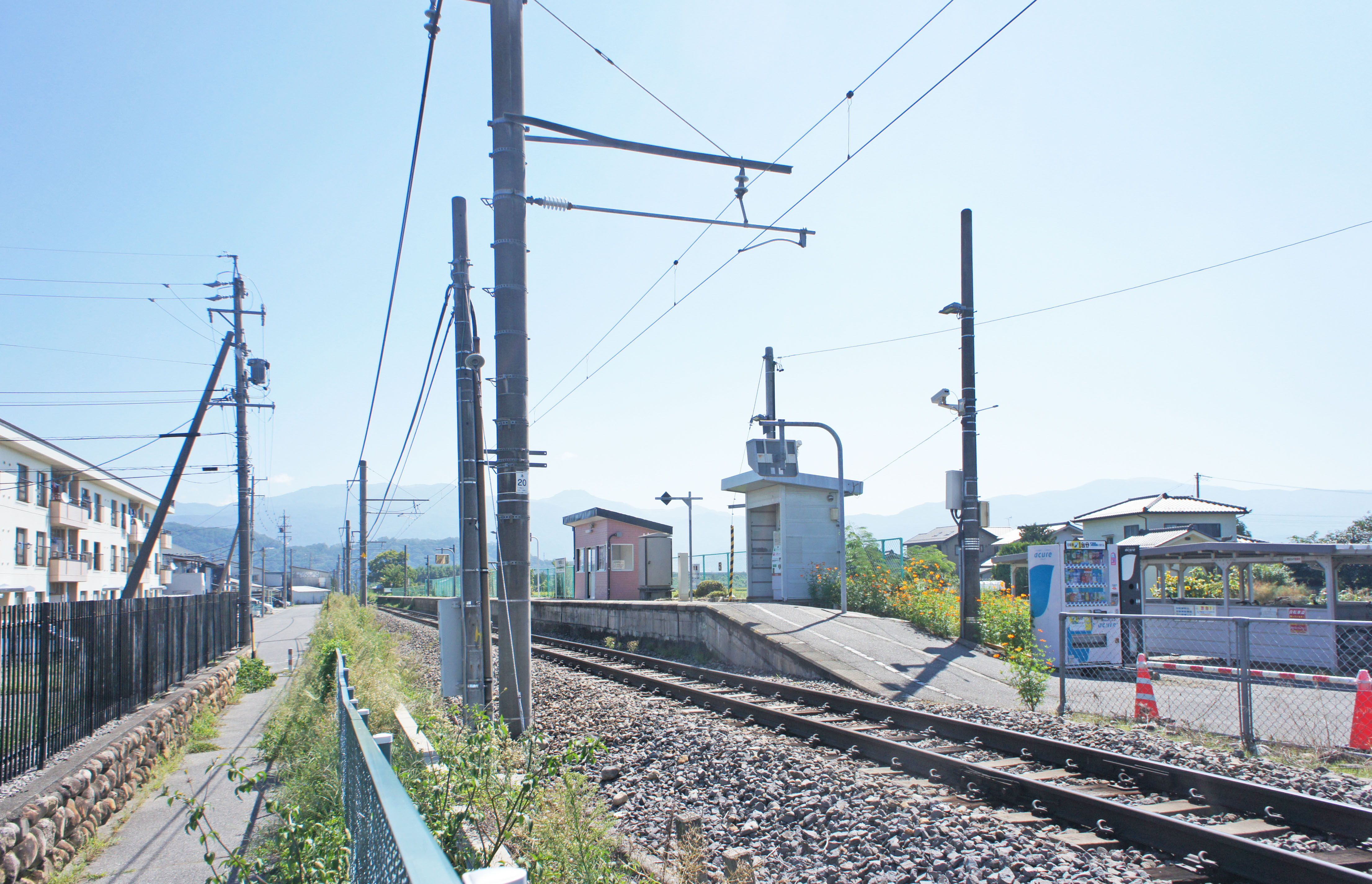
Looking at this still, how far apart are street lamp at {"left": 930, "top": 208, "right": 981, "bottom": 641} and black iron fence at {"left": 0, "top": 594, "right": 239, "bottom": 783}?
13.4 metres

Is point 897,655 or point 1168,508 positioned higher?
point 1168,508

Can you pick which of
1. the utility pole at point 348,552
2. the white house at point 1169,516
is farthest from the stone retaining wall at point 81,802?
the utility pole at point 348,552

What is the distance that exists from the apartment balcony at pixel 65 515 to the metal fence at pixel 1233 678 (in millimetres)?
47687

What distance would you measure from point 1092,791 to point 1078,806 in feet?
2.35

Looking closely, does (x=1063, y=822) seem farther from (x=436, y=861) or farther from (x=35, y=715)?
(x=35, y=715)

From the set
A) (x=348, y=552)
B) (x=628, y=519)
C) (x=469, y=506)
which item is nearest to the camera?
(x=469, y=506)

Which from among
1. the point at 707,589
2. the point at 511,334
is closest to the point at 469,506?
the point at 511,334

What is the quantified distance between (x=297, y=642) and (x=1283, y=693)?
99.6 feet

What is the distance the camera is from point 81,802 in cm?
658

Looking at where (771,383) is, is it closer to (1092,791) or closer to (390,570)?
(1092,791)

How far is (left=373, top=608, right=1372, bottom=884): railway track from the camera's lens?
477 centimetres

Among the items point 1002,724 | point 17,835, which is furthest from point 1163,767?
point 17,835

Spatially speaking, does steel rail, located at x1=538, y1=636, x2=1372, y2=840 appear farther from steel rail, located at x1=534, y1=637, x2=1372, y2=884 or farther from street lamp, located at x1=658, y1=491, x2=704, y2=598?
street lamp, located at x1=658, y1=491, x2=704, y2=598

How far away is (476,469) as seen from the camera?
30.1 ft
